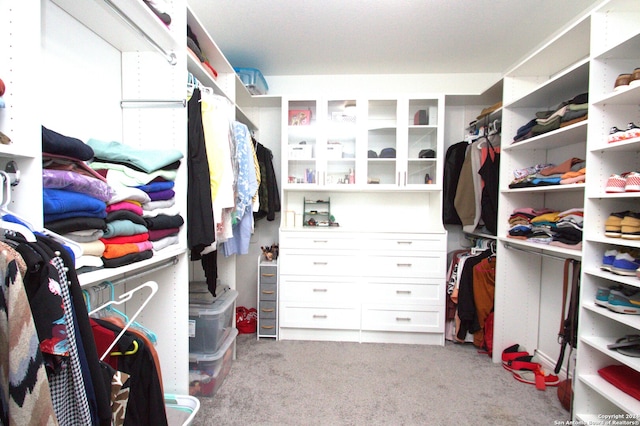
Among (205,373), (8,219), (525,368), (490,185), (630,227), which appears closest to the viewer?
(8,219)

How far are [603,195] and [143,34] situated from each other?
7.17 ft

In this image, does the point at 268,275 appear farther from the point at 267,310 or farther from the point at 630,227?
the point at 630,227

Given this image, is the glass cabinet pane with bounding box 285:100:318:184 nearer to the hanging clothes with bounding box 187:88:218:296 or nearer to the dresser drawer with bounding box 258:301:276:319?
the dresser drawer with bounding box 258:301:276:319

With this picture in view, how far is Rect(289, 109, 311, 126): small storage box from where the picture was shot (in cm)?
256

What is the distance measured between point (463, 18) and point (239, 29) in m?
1.63

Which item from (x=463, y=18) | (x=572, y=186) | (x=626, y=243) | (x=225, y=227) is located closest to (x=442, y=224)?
(x=572, y=186)

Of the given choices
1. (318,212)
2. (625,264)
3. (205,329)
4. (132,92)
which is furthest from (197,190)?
(625,264)

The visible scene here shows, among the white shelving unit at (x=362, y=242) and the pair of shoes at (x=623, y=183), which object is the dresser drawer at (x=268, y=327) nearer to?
the white shelving unit at (x=362, y=242)

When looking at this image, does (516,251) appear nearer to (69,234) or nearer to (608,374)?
(608,374)

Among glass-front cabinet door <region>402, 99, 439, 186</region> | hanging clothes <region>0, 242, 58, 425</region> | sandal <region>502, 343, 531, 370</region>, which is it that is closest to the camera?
hanging clothes <region>0, 242, 58, 425</region>

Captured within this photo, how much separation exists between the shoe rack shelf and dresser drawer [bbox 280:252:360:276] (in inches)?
58.0

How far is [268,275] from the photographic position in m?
2.44

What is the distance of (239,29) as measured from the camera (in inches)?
81.6

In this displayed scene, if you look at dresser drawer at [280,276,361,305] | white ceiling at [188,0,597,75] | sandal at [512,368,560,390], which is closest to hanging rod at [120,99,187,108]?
white ceiling at [188,0,597,75]
